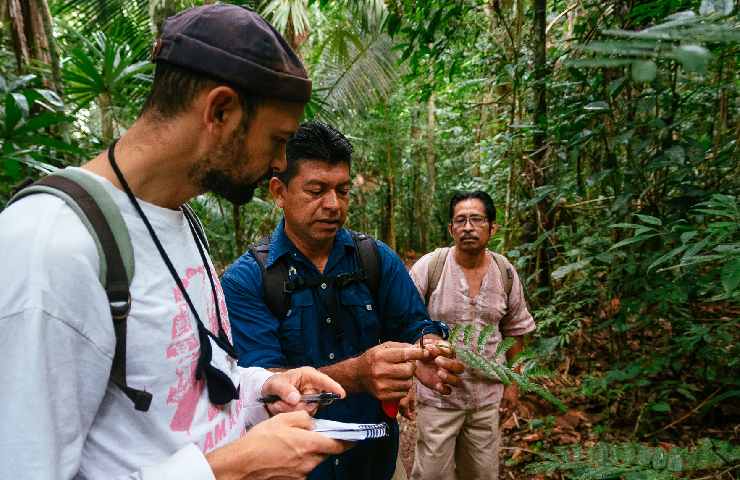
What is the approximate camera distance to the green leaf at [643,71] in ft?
2.29

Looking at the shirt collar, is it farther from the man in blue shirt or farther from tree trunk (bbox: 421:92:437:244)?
tree trunk (bbox: 421:92:437:244)

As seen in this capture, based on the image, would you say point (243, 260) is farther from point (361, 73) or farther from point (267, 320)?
point (361, 73)

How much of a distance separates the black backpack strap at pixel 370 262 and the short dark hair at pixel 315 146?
1.27 feet

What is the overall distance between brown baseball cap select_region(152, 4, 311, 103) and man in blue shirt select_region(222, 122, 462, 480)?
0.92 metres

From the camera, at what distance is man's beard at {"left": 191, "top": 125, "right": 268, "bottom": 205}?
111cm

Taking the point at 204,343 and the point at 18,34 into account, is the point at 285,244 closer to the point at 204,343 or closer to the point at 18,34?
the point at 204,343

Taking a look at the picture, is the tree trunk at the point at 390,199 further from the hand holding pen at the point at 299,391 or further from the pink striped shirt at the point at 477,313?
the hand holding pen at the point at 299,391

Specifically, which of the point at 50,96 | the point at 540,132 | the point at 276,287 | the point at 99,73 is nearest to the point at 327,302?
the point at 276,287

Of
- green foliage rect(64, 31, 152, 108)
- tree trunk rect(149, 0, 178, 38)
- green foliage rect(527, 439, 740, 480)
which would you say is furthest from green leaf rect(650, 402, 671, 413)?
tree trunk rect(149, 0, 178, 38)

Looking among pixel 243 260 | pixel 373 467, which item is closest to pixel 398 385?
pixel 373 467

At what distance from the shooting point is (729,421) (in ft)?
11.2

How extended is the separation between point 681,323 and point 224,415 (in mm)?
2946

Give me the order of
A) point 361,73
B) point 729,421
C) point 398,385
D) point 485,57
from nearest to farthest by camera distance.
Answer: point 398,385
point 729,421
point 485,57
point 361,73

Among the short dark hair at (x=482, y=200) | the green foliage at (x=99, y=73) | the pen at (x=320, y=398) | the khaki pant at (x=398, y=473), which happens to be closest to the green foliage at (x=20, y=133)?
the green foliage at (x=99, y=73)
